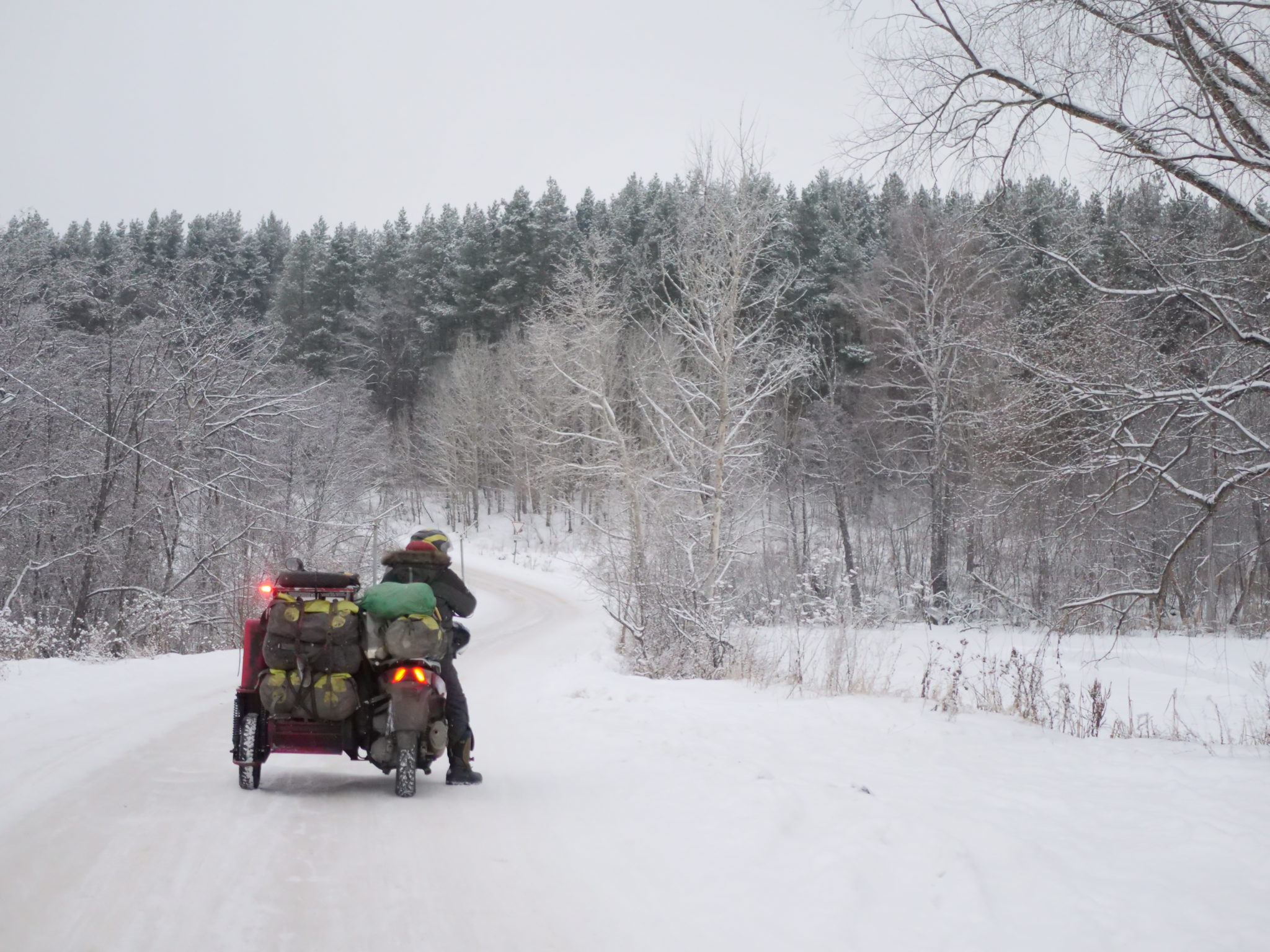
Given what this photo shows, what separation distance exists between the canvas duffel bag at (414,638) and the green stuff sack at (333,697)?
1.10ft

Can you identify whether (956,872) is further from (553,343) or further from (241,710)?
(553,343)

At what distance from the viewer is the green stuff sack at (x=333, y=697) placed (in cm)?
534

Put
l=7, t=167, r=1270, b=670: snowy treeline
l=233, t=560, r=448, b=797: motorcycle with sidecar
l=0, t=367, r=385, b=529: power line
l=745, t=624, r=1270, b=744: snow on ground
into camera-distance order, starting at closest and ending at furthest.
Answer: l=233, t=560, r=448, b=797: motorcycle with sidecar < l=7, t=167, r=1270, b=670: snowy treeline < l=745, t=624, r=1270, b=744: snow on ground < l=0, t=367, r=385, b=529: power line

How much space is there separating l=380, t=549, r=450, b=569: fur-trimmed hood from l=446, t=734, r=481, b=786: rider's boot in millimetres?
1163

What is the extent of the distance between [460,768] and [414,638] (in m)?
1.04

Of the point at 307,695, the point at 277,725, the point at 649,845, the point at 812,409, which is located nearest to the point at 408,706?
the point at 307,695

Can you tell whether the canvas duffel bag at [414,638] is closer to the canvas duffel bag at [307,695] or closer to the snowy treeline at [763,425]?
the canvas duffel bag at [307,695]

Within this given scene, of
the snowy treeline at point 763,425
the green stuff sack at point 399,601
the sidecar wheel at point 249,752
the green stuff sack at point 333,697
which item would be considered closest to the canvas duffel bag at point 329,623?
the green stuff sack at point 399,601

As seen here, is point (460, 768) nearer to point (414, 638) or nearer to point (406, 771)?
point (406, 771)

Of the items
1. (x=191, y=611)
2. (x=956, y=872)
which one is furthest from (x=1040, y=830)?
(x=191, y=611)

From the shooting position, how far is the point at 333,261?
5503 cm

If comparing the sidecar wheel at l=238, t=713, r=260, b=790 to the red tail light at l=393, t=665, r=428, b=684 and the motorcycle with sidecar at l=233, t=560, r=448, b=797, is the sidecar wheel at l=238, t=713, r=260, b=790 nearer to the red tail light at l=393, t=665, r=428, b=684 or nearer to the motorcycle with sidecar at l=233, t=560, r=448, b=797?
the motorcycle with sidecar at l=233, t=560, r=448, b=797

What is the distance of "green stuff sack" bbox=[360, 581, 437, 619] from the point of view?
5.43 m

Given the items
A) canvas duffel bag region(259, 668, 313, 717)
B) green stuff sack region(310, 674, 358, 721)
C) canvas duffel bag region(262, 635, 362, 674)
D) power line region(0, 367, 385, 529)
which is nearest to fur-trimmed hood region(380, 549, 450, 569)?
canvas duffel bag region(262, 635, 362, 674)
